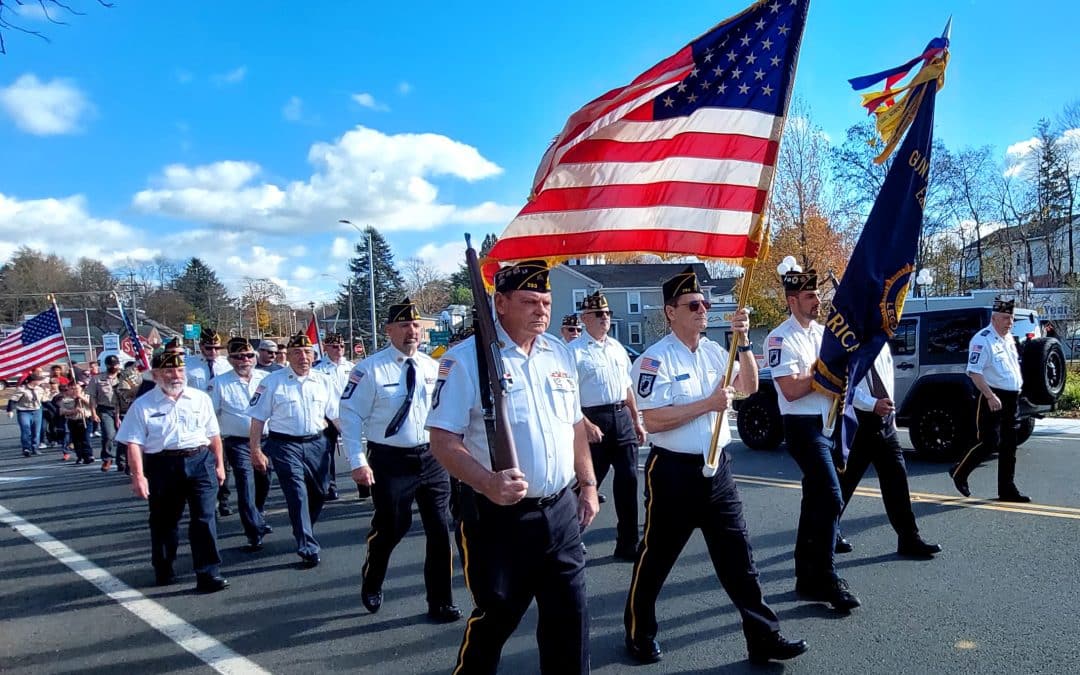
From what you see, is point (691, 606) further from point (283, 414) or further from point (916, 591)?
point (283, 414)

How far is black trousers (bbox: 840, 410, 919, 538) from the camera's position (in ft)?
17.1

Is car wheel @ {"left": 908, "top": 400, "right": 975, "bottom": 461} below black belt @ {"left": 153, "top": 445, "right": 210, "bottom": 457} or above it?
below

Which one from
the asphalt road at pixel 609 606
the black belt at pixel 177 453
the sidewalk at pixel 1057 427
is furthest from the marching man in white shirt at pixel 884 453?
the sidewalk at pixel 1057 427

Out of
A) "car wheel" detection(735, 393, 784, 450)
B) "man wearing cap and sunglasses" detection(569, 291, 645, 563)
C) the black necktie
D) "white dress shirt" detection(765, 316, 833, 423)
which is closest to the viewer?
"white dress shirt" detection(765, 316, 833, 423)

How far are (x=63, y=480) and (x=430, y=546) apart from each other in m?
10.1

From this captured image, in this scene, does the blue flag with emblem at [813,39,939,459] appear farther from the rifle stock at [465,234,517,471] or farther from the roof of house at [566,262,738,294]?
the roof of house at [566,262,738,294]

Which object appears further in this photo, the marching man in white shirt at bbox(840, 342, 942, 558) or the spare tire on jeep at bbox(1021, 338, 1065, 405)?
the spare tire on jeep at bbox(1021, 338, 1065, 405)

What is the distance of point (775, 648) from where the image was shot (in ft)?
12.0

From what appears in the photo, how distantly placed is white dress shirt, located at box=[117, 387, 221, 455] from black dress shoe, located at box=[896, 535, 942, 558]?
550cm

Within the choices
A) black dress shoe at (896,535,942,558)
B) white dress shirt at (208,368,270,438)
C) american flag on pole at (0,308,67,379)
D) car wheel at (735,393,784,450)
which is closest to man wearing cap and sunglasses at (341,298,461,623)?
white dress shirt at (208,368,270,438)

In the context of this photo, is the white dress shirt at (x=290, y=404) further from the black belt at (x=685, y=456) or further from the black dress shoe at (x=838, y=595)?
the black dress shoe at (x=838, y=595)

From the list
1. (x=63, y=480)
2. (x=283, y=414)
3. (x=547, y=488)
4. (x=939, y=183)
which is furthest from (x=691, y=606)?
(x=939, y=183)

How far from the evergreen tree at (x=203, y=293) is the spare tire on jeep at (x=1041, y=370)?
82119mm

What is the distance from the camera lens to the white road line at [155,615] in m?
4.24
